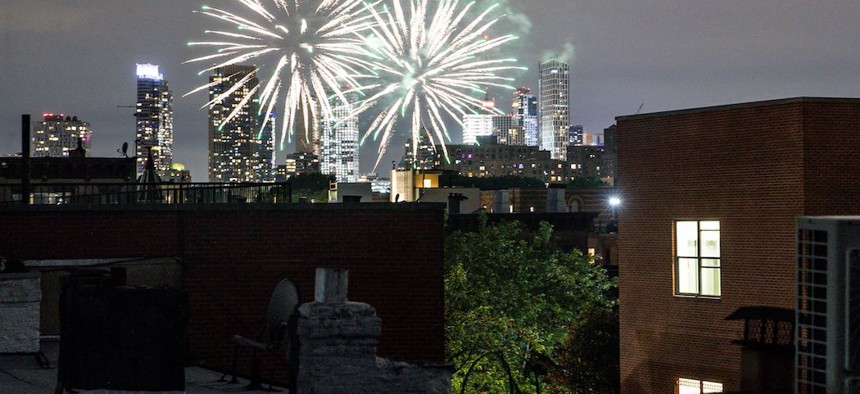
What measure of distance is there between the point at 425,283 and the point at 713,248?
9.01m

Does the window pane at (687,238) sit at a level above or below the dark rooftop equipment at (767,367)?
above

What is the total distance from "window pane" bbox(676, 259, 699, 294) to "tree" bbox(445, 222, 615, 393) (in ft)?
40.3

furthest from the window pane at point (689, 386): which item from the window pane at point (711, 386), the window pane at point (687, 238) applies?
the window pane at point (687, 238)

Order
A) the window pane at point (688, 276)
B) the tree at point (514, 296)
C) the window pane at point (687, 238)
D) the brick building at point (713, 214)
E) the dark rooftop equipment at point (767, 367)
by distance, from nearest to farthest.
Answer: the dark rooftop equipment at point (767, 367) < the brick building at point (713, 214) < the window pane at point (688, 276) < the window pane at point (687, 238) < the tree at point (514, 296)

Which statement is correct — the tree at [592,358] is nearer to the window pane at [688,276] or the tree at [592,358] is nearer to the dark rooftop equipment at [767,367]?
the window pane at [688,276]

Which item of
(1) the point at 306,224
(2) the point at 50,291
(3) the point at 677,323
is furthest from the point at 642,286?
(2) the point at 50,291

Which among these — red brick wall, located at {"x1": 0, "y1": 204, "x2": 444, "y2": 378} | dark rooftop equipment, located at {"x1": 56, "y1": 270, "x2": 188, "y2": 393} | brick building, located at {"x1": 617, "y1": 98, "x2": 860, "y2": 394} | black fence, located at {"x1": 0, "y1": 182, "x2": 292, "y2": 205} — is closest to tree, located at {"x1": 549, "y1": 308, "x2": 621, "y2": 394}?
brick building, located at {"x1": 617, "y1": 98, "x2": 860, "y2": 394}

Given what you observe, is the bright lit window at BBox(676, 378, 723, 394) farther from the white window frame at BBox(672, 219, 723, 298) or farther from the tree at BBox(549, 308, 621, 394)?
the tree at BBox(549, 308, 621, 394)

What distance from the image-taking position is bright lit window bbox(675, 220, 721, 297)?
27469 millimetres

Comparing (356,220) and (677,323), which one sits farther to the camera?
(677,323)

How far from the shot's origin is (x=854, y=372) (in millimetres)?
10719

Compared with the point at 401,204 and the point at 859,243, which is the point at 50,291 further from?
the point at 859,243

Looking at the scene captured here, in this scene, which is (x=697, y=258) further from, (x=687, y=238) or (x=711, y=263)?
(x=687, y=238)

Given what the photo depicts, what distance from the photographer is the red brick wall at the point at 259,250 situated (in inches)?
833
